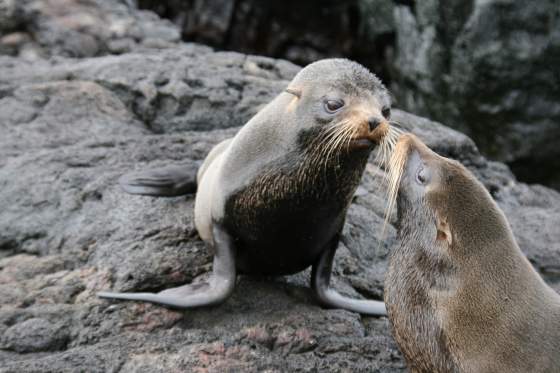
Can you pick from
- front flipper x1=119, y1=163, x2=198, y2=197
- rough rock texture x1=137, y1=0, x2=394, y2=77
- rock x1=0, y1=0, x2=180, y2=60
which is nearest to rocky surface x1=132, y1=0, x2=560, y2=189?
rough rock texture x1=137, y1=0, x2=394, y2=77

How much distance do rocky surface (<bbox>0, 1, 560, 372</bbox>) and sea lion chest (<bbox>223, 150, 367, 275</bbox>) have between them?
0.28 meters

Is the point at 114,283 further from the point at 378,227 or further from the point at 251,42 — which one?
the point at 251,42

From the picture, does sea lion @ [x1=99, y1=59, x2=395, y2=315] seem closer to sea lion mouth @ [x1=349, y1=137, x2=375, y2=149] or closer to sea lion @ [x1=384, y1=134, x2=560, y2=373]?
sea lion mouth @ [x1=349, y1=137, x2=375, y2=149]

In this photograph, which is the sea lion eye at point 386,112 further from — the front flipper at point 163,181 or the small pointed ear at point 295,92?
A: the front flipper at point 163,181

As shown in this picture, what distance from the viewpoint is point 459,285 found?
355cm

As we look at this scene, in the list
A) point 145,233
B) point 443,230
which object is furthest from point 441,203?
point 145,233

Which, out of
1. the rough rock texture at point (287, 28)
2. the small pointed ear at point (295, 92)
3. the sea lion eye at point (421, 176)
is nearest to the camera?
the sea lion eye at point (421, 176)

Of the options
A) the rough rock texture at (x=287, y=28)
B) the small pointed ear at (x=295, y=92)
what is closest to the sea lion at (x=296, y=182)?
the small pointed ear at (x=295, y=92)

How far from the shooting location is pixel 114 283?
451cm

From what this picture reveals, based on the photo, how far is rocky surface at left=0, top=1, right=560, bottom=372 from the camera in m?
4.02

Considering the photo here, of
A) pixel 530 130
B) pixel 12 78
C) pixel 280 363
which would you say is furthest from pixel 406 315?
pixel 530 130

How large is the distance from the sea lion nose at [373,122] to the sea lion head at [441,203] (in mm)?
155

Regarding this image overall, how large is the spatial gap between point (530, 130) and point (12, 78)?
20.6ft

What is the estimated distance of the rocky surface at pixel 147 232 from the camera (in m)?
4.02
